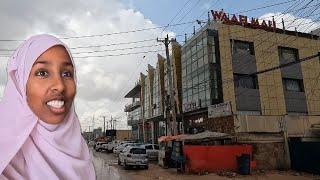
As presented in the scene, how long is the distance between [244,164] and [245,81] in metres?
16.4

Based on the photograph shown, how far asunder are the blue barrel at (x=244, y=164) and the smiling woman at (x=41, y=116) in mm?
22918

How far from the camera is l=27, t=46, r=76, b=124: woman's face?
4.68 ft

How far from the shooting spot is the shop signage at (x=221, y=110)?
95.9 feet

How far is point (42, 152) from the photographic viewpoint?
1.38m

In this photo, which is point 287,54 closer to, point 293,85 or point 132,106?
point 293,85

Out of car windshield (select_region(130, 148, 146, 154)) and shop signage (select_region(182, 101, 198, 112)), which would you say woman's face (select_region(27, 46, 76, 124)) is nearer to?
car windshield (select_region(130, 148, 146, 154))

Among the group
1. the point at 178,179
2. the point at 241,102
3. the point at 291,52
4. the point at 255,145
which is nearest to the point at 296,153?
the point at 255,145

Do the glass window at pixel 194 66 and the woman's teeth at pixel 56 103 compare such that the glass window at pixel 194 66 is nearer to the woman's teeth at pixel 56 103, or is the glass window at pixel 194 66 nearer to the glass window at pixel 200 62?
the glass window at pixel 200 62

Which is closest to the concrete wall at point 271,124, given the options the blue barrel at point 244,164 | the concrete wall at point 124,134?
the blue barrel at point 244,164

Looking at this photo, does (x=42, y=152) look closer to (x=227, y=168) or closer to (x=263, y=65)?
(x=227, y=168)

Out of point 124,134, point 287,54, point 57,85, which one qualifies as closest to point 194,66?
point 287,54

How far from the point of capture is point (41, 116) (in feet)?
4.64

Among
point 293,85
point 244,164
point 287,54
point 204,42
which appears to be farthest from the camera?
point 287,54

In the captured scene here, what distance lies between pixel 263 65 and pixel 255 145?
16.1 meters
